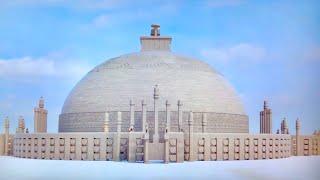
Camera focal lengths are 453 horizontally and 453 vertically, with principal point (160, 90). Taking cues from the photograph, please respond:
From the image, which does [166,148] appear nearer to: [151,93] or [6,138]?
[151,93]

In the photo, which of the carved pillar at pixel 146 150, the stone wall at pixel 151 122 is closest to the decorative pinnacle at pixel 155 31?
the stone wall at pixel 151 122

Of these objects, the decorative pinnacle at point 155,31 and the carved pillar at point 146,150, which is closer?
the carved pillar at point 146,150

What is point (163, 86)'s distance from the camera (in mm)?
23328

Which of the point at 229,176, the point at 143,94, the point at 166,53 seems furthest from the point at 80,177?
the point at 166,53

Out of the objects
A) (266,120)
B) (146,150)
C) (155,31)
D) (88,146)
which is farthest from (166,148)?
(155,31)

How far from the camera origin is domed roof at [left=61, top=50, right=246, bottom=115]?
23109 millimetres

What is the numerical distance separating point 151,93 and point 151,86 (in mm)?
496

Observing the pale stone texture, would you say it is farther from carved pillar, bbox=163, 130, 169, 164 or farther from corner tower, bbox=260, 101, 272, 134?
carved pillar, bbox=163, 130, 169, 164

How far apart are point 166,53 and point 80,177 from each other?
16325mm

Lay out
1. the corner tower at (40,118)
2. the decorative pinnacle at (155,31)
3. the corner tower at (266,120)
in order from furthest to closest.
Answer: the decorative pinnacle at (155,31) < the corner tower at (266,120) < the corner tower at (40,118)

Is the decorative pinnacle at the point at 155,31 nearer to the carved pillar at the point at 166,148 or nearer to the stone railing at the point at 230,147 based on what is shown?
the stone railing at the point at 230,147

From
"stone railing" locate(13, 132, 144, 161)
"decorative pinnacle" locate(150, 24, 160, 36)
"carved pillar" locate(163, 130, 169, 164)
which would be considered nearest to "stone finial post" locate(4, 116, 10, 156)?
"stone railing" locate(13, 132, 144, 161)

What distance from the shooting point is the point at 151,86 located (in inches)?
917

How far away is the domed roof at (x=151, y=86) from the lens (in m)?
23.1
